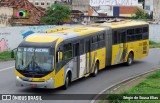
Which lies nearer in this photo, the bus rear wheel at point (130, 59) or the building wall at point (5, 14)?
the bus rear wheel at point (130, 59)

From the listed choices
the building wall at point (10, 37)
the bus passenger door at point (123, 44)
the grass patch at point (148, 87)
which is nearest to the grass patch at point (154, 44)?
the building wall at point (10, 37)

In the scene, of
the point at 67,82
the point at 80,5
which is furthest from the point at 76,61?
the point at 80,5

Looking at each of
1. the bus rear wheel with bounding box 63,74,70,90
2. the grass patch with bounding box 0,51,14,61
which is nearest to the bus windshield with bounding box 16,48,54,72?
the bus rear wheel with bounding box 63,74,70,90

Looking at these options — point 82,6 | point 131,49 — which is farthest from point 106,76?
point 82,6

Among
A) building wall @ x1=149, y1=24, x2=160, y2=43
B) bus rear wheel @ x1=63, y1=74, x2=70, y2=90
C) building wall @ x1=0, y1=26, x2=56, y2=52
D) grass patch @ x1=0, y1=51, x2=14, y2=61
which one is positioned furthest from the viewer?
building wall @ x1=149, y1=24, x2=160, y2=43

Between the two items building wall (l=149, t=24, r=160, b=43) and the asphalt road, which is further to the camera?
building wall (l=149, t=24, r=160, b=43)

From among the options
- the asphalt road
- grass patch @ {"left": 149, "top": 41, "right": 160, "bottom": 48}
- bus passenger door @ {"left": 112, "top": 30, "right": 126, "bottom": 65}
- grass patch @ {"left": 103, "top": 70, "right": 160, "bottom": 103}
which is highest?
bus passenger door @ {"left": 112, "top": 30, "right": 126, "bottom": 65}

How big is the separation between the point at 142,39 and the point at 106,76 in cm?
720

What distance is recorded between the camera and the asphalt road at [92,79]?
22.7 m

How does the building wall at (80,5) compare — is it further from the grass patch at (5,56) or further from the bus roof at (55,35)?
the bus roof at (55,35)

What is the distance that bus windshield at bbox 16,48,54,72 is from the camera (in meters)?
21.7

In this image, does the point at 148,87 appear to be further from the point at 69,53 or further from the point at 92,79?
the point at 92,79

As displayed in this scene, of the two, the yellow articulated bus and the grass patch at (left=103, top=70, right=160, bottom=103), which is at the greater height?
the yellow articulated bus

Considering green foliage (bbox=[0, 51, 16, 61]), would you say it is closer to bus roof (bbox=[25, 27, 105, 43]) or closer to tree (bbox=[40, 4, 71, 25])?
bus roof (bbox=[25, 27, 105, 43])
